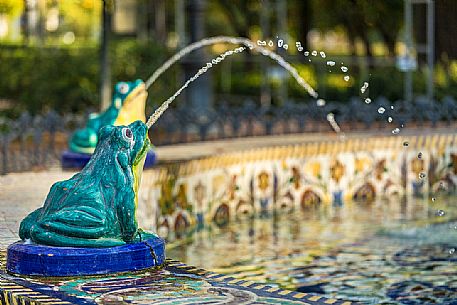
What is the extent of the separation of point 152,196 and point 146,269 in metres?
4.51

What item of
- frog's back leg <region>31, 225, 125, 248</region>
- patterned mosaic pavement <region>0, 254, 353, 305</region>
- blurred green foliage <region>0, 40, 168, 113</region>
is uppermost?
blurred green foliage <region>0, 40, 168, 113</region>

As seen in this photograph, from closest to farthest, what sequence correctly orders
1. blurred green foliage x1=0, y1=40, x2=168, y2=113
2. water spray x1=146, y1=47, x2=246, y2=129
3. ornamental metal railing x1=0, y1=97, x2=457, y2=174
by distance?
water spray x1=146, y1=47, x2=246, y2=129 → ornamental metal railing x1=0, y1=97, x2=457, y2=174 → blurred green foliage x1=0, y1=40, x2=168, y2=113

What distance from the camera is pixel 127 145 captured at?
783 centimetres

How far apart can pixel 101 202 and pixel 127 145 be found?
Result: 14.5 inches

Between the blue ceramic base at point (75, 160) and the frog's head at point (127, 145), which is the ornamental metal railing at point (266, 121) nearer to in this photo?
the blue ceramic base at point (75, 160)

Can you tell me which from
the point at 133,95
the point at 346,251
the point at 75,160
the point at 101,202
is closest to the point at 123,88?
the point at 133,95

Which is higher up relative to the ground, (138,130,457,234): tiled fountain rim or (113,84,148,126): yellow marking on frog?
Answer: (113,84,148,126): yellow marking on frog

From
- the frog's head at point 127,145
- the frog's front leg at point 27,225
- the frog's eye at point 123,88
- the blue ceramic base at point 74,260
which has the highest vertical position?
the frog's eye at point 123,88

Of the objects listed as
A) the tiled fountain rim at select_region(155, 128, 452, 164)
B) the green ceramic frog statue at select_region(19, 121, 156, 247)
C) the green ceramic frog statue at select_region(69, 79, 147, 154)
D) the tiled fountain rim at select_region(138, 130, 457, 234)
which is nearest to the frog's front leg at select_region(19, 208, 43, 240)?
the green ceramic frog statue at select_region(19, 121, 156, 247)

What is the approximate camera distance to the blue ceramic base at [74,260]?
7543 millimetres

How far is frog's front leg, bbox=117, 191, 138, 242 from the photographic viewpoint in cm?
772

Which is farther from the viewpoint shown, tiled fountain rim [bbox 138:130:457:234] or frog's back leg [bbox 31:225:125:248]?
tiled fountain rim [bbox 138:130:457:234]

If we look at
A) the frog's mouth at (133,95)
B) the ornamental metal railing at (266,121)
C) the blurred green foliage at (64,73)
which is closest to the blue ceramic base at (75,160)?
the frog's mouth at (133,95)

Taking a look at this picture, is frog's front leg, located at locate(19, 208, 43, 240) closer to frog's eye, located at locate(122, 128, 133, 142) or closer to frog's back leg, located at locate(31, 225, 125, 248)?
frog's back leg, located at locate(31, 225, 125, 248)
